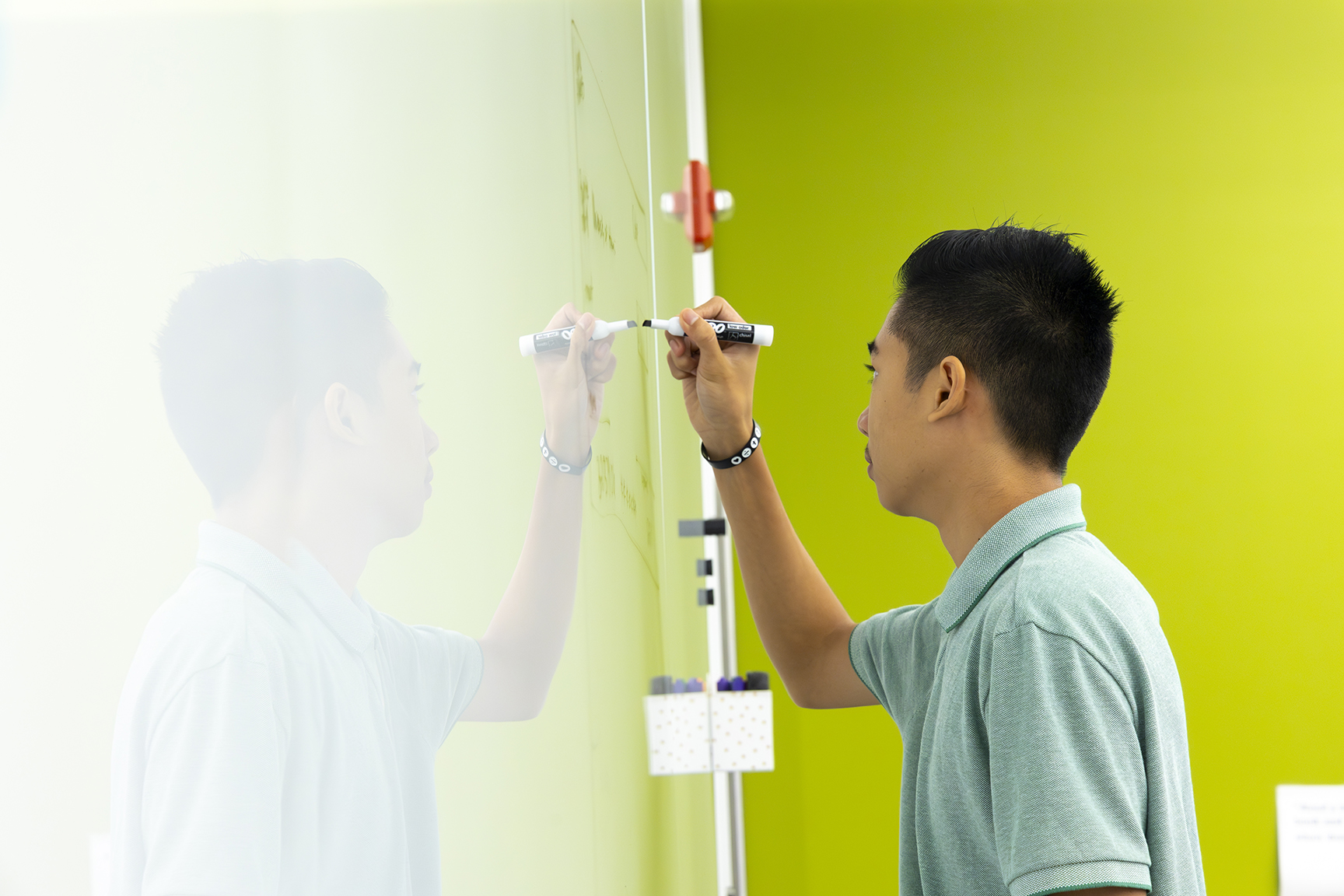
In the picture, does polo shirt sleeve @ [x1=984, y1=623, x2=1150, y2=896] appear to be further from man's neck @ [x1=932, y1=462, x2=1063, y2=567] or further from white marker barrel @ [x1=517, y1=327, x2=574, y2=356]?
white marker barrel @ [x1=517, y1=327, x2=574, y2=356]

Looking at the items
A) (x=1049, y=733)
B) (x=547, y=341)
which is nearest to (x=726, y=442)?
(x=1049, y=733)

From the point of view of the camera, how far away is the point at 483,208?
299 mm

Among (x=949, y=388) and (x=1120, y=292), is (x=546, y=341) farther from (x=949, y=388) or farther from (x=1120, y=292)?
(x=1120, y=292)

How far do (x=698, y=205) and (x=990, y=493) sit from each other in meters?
0.88

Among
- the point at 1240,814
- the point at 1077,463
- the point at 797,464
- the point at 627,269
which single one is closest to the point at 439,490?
the point at 627,269

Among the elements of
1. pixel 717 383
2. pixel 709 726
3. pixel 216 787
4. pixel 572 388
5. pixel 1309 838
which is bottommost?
pixel 1309 838

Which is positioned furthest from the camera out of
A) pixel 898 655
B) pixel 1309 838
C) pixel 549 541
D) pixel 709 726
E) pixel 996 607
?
pixel 1309 838

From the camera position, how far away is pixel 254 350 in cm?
15

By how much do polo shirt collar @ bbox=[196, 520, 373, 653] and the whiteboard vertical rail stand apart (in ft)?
4.06

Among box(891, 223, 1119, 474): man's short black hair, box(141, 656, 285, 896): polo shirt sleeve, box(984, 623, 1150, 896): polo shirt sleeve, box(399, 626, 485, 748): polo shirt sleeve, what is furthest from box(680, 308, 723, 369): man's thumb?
box(141, 656, 285, 896): polo shirt sleeve

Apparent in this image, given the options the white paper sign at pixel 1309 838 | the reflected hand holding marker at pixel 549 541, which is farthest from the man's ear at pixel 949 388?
the white paper sign at pixel 1309 838

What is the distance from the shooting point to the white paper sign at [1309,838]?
1.68 meters

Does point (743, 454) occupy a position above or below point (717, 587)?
above

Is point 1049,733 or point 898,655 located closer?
point 1049,733
